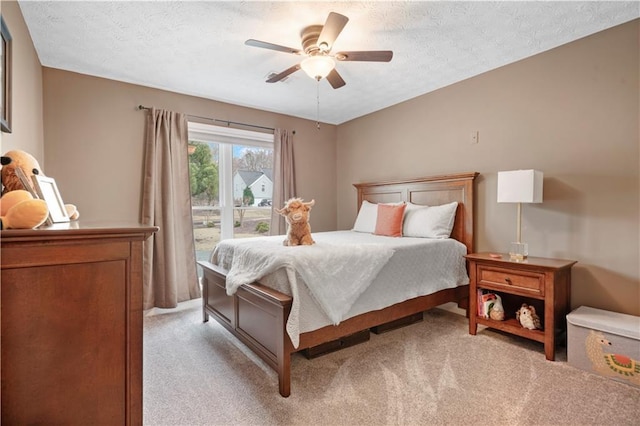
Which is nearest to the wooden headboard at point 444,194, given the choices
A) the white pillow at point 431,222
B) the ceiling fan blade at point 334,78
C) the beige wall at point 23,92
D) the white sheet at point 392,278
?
the white pillow at point 431,222

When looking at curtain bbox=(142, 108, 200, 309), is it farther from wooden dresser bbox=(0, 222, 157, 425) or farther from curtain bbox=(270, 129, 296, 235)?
wooden dresser bbox=(0, 222, 157, 425)

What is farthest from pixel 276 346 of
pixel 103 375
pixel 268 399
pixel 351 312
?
pixel 103 375

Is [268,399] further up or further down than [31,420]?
further down

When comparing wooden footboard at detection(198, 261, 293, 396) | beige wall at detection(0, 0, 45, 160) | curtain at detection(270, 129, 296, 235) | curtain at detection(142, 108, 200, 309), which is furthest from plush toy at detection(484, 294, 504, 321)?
beige wall at detection(0, 0, 45, 160)

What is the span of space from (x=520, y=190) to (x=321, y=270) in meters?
1.78

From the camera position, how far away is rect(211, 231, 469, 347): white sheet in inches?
80.3

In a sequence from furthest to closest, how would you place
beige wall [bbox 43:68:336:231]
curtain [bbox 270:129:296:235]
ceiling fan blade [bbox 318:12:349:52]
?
curtain [bbox 270:129:296:235] < beige wall [bbox 43:68:336:231] < ceiling fan blade [bbox 318:12:349:52]

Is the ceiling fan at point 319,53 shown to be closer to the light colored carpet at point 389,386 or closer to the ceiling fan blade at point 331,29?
the ceiling fan blade at point 331,29

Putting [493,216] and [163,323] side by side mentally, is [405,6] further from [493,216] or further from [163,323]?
[163,323]

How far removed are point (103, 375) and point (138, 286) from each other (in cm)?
29

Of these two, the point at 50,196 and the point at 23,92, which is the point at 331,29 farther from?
the point at 23,92

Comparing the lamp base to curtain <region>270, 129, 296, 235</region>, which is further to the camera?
curtain <region>270, 129, 296, 235</region>

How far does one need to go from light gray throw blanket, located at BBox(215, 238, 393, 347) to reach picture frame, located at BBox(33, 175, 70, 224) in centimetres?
115

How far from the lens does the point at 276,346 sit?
199 centimetres
